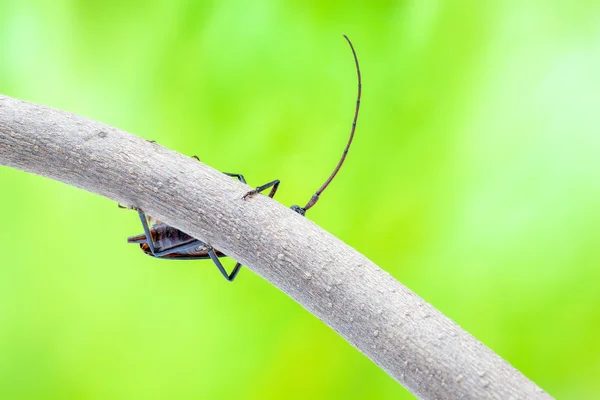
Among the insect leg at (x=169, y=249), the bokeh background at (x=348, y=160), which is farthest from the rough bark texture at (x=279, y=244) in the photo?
the bokeh background at (x=348, y=160)

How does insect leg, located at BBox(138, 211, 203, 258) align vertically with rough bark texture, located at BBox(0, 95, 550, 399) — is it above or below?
below

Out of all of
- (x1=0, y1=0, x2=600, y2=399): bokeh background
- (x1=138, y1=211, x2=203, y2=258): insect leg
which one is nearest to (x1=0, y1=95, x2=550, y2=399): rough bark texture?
(x1=138, y1=211, x2=203, y2=258): insect leg

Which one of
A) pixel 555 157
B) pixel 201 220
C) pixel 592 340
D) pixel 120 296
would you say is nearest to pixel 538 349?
pixel 592 340

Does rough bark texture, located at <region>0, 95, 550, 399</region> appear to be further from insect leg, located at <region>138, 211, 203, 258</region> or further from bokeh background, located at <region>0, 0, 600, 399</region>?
bokeh background, located at <region>0, 0, 600, 399</region>

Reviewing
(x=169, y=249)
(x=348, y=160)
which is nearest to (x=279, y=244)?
(x=169, y=249)

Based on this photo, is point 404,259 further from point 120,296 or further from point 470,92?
point 120,296

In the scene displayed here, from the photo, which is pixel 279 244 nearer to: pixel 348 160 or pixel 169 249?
pixel 169 249
